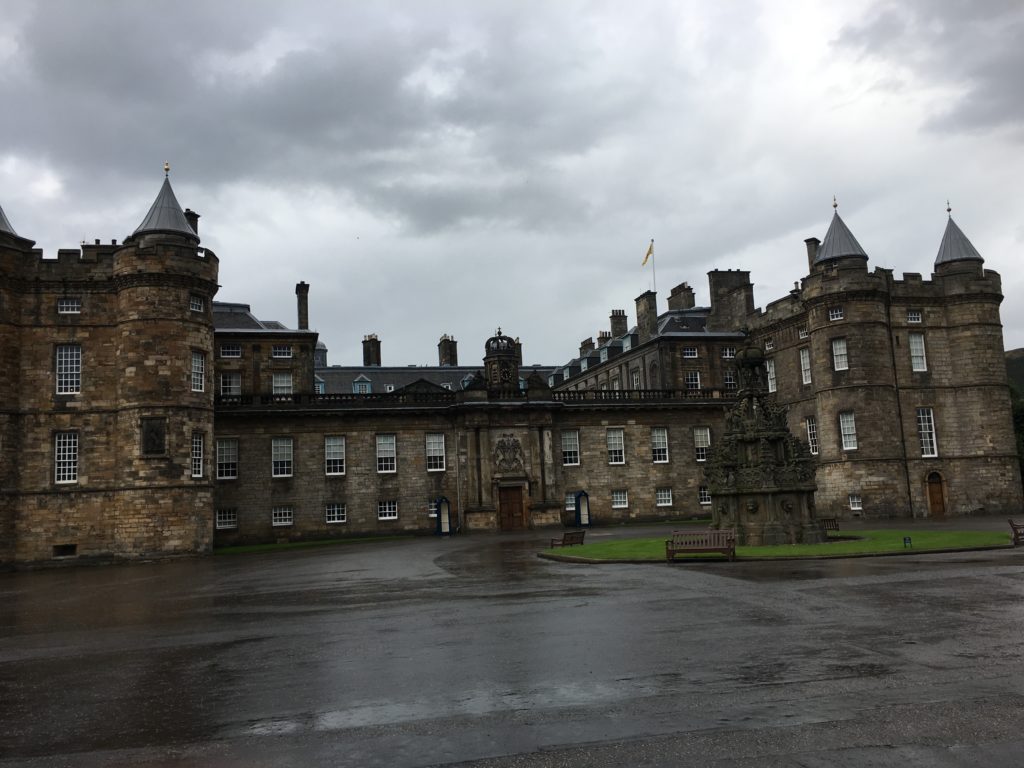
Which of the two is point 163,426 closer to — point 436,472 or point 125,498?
point 125,498

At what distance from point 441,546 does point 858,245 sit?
30754 millimetres

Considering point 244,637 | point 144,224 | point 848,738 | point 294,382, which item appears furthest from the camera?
point 294,382

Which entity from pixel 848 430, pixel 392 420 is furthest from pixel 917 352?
pixel 392 420

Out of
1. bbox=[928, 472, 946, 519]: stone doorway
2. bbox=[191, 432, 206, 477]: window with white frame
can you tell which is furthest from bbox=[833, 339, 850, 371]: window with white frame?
bbox=[191, 432, 206, 477]: window with white frame

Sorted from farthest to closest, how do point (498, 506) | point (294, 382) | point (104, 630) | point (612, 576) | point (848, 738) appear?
point (294, 382) < point (498, 506) < point (612, 576) < point (104, 630) < point (848, 738)

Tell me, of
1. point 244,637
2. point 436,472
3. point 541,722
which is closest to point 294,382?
point 436,472

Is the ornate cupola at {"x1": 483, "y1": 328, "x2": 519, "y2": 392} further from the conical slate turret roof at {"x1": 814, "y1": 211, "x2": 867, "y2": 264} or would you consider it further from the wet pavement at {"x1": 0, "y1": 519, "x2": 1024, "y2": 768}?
the wet pavement at {"x1": 0, "y1": 519, "x2": 1024, "y2": 768}

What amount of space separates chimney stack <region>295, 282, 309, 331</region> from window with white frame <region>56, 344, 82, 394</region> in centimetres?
1715

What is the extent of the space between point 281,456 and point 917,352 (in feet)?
122

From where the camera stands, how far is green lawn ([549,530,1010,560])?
22.7 meters

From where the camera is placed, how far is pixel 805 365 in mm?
50906

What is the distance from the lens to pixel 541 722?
7.73 metres

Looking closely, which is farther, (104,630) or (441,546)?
(441,546)

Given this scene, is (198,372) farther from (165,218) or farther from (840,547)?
(840,547)
